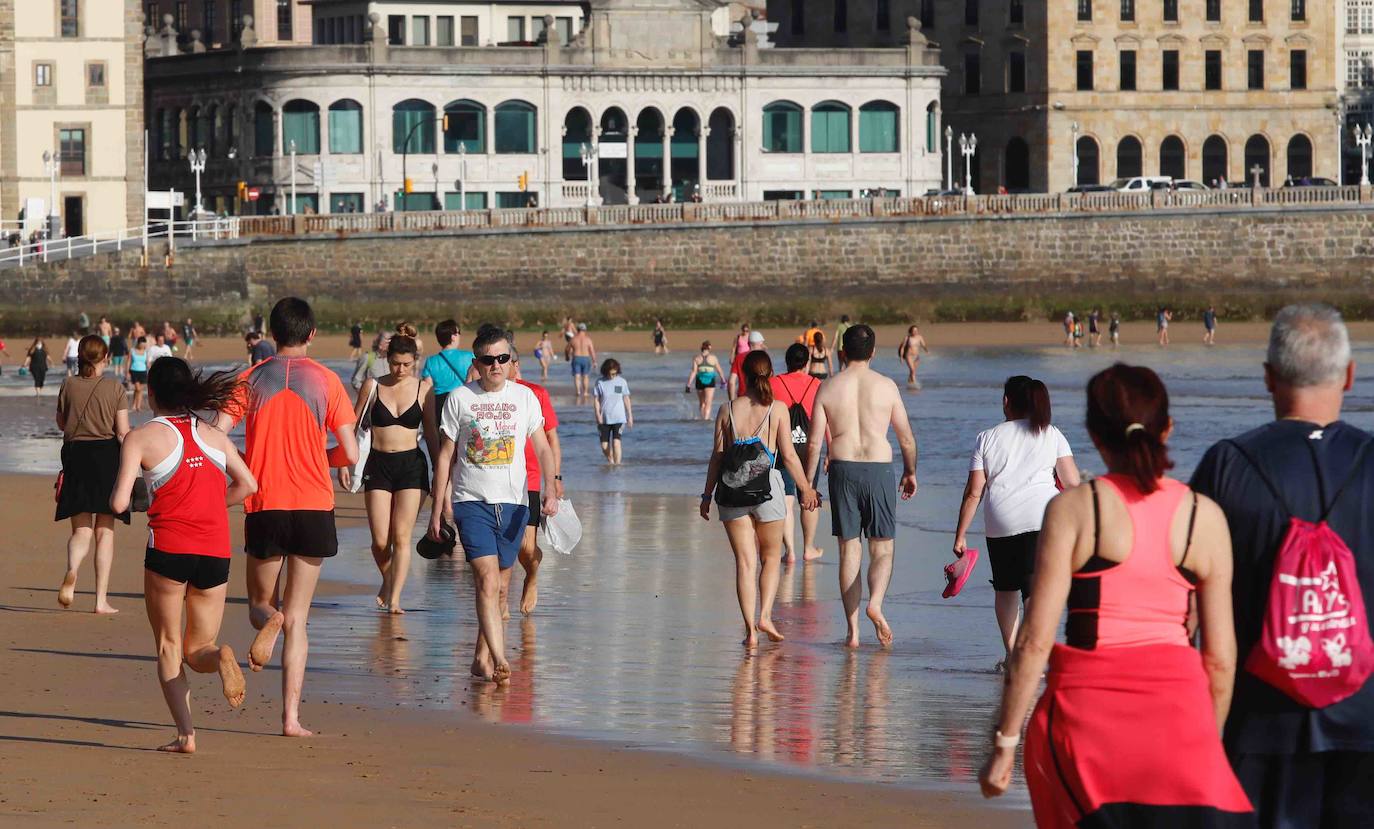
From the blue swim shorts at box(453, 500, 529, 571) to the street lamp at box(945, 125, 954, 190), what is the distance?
65.8m

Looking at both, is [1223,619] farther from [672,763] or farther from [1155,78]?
[1155,78]

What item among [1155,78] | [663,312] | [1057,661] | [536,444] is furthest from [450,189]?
[1057,661]

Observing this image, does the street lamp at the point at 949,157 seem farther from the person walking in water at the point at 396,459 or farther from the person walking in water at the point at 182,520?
the person walking in water at the point at 182,520

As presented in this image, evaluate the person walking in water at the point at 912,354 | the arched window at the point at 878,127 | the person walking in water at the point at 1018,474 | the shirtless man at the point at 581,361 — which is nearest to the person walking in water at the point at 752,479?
the person walking in water at the point at 1018,474

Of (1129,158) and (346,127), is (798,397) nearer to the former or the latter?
(346,127)

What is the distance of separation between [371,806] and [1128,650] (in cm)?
Answer: 304

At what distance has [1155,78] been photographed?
80.1 m

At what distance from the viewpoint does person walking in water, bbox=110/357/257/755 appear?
8.24 m

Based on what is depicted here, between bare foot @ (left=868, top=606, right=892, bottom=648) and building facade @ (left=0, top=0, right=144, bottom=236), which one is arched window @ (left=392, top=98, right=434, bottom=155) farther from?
bare foot @ (left=868, top=606, right=892, bottom=648)

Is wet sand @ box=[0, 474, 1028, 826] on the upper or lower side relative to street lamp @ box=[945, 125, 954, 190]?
lower

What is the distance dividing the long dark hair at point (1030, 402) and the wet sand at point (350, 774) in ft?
7.78

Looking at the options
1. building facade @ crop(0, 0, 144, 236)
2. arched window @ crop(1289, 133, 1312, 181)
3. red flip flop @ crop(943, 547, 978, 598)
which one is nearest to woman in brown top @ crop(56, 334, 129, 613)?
red flip flop @ crop(943, 547, 978, 598)

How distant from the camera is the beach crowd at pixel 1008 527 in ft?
16.8

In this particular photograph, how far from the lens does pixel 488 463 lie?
9805mm
